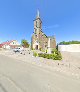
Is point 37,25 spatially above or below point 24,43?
above

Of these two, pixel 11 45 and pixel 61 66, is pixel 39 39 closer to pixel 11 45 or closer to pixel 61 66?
pixel 11 45

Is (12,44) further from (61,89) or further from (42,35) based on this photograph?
(61,89)

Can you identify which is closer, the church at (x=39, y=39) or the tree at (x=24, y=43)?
the church at (x=39, y=39)

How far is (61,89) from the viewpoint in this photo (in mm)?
5664

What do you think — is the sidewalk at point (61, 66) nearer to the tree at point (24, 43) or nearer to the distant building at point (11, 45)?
the tree at point (24, 43)

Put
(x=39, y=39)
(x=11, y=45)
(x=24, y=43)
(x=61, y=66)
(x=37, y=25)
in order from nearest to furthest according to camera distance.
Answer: (x=61, y=66) < (x=39, y=39) < (x=37, y=25) < (x=24, y=43) < (x=11, y=45)

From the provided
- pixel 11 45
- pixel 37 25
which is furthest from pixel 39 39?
pixel 11 45

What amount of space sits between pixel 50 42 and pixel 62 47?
18735mm

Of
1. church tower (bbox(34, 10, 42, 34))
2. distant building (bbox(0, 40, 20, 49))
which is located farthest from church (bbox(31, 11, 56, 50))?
distant building (bbox(0, 40, 20, 49))

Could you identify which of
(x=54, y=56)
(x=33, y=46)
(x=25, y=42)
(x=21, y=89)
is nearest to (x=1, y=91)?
(x=21, y=89)

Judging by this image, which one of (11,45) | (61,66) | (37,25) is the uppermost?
(37,25)

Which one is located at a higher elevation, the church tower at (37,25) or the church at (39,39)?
the church tower at (37,25)

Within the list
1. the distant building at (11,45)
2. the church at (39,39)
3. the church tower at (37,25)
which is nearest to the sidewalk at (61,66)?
the church at (39,39)

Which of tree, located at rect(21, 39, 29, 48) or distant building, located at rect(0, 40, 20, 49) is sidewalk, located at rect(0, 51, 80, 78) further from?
distant building, located at rect(0, 40, 20, 49)
